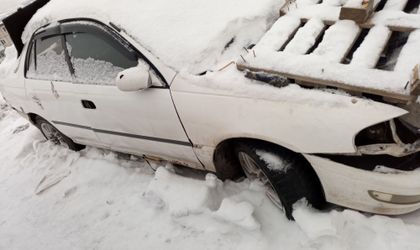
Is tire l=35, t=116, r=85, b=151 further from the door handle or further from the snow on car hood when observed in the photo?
the snow on car hood

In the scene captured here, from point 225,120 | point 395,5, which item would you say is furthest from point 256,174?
point 395,5

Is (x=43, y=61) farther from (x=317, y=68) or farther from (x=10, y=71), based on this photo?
(x=317, y=68)

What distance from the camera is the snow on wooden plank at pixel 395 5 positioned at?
234 cm

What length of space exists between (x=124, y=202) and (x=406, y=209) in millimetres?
2129

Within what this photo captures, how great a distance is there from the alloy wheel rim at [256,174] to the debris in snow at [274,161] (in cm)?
20

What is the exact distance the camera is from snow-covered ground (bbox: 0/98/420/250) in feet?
7.27

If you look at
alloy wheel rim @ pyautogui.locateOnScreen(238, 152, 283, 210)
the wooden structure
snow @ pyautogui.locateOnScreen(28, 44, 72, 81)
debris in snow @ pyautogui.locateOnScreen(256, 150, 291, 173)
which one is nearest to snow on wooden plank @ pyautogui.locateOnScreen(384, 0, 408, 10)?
the wooden structure

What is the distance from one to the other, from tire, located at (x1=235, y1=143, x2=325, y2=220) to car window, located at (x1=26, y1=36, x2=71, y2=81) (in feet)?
5.91

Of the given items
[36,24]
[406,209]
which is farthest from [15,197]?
[406,209]

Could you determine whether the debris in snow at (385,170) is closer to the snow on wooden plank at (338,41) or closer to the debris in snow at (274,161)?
the debris in snow at (274,161)

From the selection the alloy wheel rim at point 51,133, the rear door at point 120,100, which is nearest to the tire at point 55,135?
the alloy wheel rim at point 51,133

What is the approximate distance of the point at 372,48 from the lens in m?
2.07

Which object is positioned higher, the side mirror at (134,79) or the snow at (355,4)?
the snow at (355,4)

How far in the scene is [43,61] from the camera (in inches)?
135
